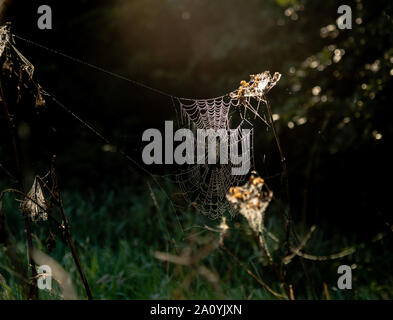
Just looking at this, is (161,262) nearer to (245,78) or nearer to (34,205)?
(34,205)

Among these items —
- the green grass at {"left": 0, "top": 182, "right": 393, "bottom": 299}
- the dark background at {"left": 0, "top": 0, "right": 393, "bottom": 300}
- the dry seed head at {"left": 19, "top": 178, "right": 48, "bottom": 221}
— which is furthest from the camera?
the dark background at {"left": 0, "top": 0, "right": 393, "bottom": 300}

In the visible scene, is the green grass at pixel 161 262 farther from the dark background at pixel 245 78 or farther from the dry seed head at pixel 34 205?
the dry seed head at pixel 34 205

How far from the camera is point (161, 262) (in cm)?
399

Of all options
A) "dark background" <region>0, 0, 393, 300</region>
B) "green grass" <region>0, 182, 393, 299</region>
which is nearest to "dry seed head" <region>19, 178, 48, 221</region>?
"green grass" <region>0, 182, 393, 299</region>

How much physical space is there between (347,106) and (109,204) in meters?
3.20

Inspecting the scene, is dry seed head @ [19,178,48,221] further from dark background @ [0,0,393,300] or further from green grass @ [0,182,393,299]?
dark background @ [0,0,393,300]

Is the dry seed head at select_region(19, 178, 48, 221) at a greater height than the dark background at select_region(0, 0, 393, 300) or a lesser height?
lesser

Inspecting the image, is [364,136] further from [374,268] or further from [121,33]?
[121,33]

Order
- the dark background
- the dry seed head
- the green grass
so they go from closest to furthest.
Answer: the dry seed head, the green grass, the dark background

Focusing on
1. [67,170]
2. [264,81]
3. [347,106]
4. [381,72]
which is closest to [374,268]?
[347,106]

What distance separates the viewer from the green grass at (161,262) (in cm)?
349

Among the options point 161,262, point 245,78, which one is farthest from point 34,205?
point 245,78

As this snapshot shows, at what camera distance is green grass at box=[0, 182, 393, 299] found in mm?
3490

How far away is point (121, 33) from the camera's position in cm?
769
